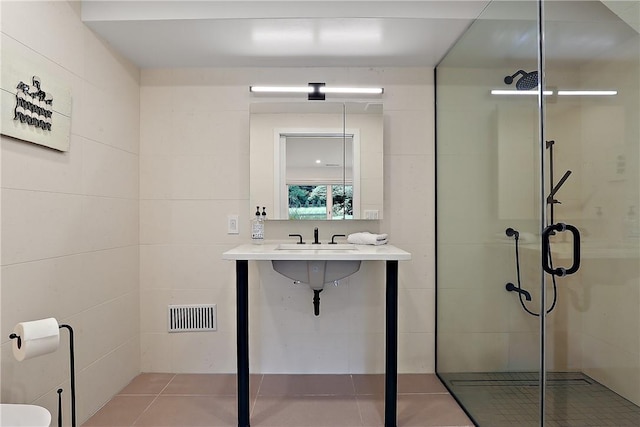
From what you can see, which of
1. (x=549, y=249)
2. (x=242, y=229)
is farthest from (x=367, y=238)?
(x=549, y=249)

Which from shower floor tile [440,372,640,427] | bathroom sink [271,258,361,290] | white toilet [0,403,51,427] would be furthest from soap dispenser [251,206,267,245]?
shower floor tile [440,372,640,427]

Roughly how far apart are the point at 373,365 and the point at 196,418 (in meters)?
1.18

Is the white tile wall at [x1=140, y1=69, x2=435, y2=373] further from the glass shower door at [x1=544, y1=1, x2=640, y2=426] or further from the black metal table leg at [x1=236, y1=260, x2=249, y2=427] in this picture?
the glass shower door at [x1=544, y1=1, x2=640, y2=426]

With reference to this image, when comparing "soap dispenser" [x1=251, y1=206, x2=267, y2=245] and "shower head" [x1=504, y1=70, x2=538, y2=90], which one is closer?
"shower head" [x1=504, y1=70, x2=538, y2=90]

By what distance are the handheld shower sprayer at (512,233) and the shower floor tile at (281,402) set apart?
1088 mm

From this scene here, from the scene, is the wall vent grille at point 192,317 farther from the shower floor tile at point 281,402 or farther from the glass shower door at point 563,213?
the glass shower door at point 563,213

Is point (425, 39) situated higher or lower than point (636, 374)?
higher

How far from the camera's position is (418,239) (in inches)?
101

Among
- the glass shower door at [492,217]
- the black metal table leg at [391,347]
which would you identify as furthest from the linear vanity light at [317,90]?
the black metal table leg at [391,347]

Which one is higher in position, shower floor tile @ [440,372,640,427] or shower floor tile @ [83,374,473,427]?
shower floor tile @ [440,372,640,427]

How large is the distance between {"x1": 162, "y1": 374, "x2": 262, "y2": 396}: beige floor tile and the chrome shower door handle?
5.92 feet

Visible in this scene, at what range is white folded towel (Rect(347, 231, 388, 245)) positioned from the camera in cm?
232

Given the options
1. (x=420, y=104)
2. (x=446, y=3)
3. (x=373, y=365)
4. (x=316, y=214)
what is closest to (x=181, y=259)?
(x=316, y=214)

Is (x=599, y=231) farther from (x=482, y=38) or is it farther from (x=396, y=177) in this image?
(x=396, y=177)
